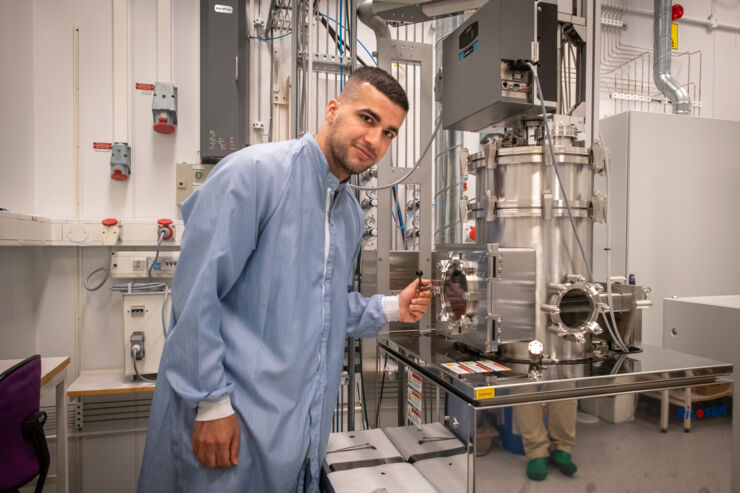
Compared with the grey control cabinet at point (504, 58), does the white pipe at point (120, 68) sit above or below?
above

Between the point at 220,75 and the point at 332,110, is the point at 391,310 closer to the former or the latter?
the point at 332,110

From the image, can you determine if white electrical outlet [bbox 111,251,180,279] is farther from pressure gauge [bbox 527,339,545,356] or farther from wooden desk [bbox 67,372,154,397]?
pressure gauge [bbox 527,339,545,356]

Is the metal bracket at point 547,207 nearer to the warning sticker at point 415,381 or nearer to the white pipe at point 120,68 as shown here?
the warning sticker at point 415,381

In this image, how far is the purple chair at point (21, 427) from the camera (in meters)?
1.33

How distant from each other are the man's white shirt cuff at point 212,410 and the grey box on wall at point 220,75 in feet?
5.72

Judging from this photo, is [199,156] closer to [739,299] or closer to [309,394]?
[309,394]

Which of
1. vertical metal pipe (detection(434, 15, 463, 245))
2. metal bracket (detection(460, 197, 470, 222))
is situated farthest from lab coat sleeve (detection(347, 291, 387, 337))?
vertical metal pipe (detection(434, 15, 463, 245))

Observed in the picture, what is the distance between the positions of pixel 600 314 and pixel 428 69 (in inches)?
42.2

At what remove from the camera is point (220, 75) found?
7.48ft

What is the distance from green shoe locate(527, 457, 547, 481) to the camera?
2.85 ft

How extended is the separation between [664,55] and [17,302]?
13.5ft

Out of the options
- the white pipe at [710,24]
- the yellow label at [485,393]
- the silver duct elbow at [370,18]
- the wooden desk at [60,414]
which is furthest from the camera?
the white pipe at [710,24]

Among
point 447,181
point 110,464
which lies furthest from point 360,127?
point 110,464

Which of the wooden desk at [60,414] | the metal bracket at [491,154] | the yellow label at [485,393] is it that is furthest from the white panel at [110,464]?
the metal bracket at [491,154]
